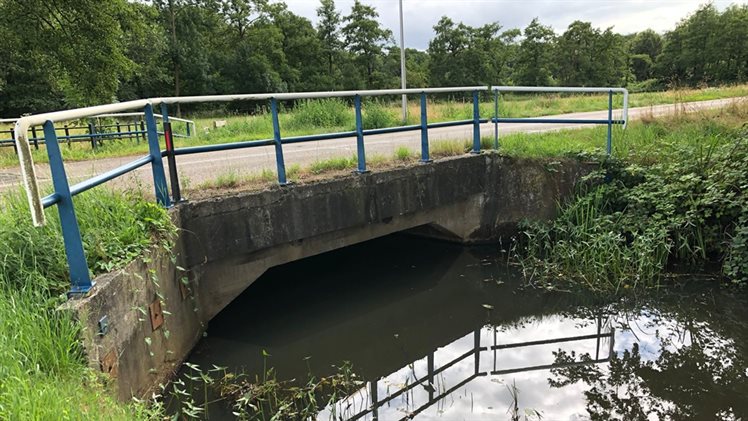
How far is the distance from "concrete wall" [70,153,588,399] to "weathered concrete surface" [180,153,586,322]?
0.01 metres

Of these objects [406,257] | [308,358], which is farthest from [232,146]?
[406,257]

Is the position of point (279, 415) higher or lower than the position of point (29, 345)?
lower

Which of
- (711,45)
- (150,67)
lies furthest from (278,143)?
(711,45)

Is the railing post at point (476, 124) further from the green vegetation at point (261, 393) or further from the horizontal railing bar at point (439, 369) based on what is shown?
the green vegetation at point (261, 393)

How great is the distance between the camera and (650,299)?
594cm

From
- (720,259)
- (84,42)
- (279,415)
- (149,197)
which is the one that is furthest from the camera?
(84,42)

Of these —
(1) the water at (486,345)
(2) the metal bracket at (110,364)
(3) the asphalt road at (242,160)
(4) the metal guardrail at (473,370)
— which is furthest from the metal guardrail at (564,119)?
(2) the metal bracket at (110,364)

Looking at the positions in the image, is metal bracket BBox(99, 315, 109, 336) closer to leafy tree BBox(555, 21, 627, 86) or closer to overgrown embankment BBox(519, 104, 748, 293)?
overgrown embankment BBox(519, 104, 748, 293)

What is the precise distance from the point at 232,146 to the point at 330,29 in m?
52.0

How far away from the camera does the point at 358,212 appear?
6.30m

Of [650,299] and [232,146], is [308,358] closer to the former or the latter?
[232,146]

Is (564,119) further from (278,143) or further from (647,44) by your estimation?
(647,44)

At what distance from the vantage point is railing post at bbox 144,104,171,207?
430 cm

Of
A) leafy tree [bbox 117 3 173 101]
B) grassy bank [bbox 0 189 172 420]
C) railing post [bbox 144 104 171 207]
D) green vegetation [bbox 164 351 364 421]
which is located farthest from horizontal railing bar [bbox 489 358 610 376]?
leafy tree [bbox 117 3 173 101]
